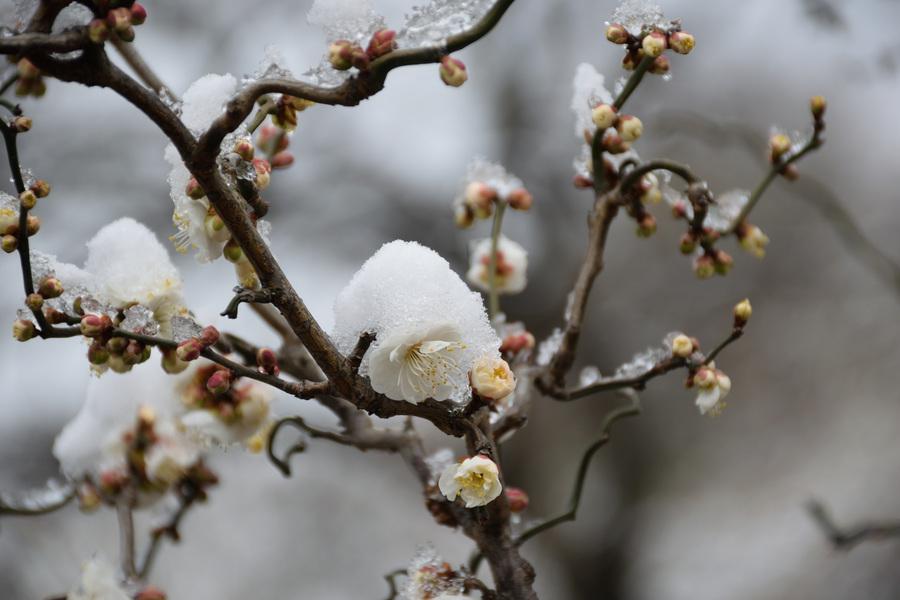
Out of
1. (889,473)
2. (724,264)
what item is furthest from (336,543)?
(724,264)

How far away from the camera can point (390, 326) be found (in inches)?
33.5

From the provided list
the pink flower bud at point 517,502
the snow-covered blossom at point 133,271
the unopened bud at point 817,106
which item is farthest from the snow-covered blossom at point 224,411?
the unopened bud at point 817,106

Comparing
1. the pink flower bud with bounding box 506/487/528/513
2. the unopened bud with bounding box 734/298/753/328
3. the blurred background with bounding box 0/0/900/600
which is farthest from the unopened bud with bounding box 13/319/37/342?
the blurred background with bounding box 0/0/900/600

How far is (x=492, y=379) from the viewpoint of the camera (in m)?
0.83

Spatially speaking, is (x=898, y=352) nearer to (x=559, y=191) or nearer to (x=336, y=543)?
(x=559, y=191)

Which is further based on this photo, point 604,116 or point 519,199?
point 519,199

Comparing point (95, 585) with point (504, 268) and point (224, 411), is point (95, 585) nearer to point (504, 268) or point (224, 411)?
point (224, 411)

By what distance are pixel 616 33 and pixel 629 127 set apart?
11cm

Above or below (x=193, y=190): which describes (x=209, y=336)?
below

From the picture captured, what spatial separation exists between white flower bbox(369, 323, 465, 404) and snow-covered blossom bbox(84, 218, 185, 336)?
31cm

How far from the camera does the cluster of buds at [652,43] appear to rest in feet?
3.25

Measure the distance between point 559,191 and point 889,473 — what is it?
2633 millimetres

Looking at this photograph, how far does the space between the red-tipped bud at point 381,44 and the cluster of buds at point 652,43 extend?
0.34 metres

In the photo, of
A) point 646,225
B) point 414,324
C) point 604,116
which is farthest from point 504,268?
point 414,324
